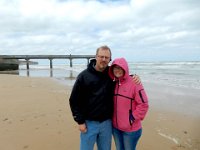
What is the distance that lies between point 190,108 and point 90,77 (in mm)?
6043

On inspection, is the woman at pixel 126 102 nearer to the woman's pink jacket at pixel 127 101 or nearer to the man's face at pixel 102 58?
the woman's pink jacket at pixel 127 101

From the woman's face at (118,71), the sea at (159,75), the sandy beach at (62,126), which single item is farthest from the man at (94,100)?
the sea at (159,75)

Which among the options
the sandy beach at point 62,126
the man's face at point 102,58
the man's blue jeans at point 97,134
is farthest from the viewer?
the sandy beach at point 62,126

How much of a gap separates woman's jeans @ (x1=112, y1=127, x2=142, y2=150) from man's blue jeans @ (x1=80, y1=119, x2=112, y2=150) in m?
0.13

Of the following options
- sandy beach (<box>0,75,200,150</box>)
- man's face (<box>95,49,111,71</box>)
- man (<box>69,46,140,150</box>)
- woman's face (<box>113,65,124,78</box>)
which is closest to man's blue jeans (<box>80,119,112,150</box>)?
man (<box>69,46,140,150</box>)

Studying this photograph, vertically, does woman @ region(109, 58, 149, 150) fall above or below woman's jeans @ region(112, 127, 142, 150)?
above

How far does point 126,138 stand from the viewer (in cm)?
338

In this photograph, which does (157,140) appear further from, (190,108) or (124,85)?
(190,108)

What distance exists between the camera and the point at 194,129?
235 inches

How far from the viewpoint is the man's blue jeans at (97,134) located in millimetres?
3303

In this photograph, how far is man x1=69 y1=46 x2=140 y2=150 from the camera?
3.18m

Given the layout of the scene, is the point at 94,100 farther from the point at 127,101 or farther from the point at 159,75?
the point at 159,75

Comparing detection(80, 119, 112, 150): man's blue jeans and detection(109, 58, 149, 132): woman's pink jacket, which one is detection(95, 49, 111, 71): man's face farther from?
detection(80, 119, 112, 150): man's blue jeans

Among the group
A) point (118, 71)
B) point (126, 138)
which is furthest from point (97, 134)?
point (118, 71)
